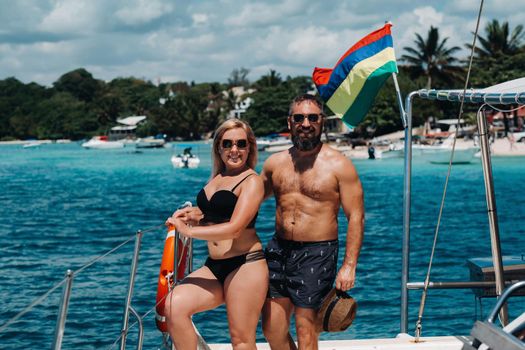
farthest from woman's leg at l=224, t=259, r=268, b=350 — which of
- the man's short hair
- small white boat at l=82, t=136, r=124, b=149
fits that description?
small white boat at l=82, t=136, r=124, b=149

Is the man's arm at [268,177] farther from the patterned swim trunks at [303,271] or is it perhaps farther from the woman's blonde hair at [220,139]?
the patterned swim trunks at [303,271]

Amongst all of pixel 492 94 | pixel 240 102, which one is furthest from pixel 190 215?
pixel 240 102

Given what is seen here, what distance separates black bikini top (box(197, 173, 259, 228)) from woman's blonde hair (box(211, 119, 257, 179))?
0.69 ft

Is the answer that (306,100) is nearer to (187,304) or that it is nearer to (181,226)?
(181,226)

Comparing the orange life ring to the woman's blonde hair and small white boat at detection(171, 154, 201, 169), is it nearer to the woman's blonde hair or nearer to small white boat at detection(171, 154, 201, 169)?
the woman's blonde hair

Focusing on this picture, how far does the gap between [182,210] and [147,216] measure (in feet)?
88.5

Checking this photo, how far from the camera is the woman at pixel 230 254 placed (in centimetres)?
420

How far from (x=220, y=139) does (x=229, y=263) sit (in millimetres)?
747

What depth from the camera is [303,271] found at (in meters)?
4.50

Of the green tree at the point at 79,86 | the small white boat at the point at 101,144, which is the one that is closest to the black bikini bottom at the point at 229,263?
the small white boat at the point at 101,144

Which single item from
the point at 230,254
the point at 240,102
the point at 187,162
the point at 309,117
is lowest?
the point at 187,162

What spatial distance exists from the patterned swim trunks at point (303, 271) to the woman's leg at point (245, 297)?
24cm

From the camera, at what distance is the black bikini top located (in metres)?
4.27

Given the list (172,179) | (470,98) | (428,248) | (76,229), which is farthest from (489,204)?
(172,179)
